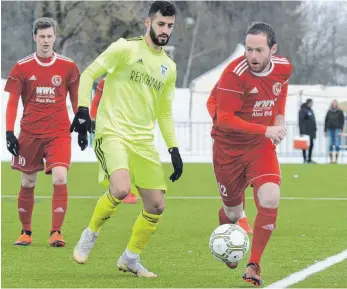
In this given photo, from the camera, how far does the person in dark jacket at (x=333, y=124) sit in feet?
94.7

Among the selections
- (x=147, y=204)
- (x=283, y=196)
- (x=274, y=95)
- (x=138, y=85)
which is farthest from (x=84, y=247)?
(x=283, y=196)

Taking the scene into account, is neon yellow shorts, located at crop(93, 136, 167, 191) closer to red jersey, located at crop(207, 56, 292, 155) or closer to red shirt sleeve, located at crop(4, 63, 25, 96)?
red jersey, located at crop(207, 56, 292, 155)

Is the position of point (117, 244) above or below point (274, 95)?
below

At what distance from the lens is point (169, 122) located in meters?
9.10

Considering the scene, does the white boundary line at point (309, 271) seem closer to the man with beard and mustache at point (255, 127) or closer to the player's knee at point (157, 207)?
the man with beard and mustache at point (255, 127)

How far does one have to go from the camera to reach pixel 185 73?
56.6 m

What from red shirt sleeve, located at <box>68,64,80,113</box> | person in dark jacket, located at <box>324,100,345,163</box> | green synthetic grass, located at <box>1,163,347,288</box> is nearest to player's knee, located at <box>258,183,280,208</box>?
green synthetic grass, located at <box>1,163,347,288</box>

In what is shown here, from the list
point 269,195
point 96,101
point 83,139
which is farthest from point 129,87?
point 96,101

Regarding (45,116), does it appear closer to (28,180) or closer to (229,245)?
(28,180)

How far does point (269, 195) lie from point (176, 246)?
245cm

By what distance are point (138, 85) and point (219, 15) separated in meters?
41.2

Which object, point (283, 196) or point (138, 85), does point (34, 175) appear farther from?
point (283, 196)

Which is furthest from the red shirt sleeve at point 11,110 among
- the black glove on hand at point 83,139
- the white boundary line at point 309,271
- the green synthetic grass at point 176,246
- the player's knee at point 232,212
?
the white boundary line at point 309,271

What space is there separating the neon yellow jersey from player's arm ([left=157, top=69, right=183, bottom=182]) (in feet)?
0.46
